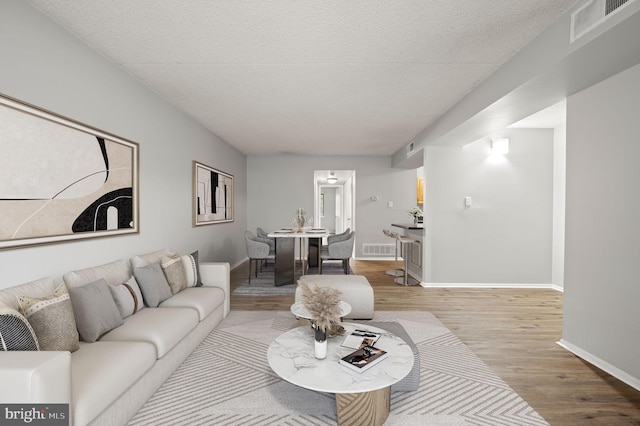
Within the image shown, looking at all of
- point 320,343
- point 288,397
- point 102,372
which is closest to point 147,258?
point 102,372

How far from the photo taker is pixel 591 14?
73.5 inches

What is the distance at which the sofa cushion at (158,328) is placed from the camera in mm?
2113

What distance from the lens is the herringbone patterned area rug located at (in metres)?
1.89

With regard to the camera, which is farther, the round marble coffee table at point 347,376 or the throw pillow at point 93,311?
the throw pillow at point 93,311

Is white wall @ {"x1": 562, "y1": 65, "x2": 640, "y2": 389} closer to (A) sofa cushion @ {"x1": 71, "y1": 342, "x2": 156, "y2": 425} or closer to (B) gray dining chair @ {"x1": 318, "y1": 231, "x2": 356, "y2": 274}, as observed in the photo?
(B) gray dining chair @ {"x1": 318, "y1": 231, "x2": 356, "y2": 274}

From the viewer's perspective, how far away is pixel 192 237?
14.8 feet

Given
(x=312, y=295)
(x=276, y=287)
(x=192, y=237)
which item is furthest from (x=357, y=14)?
(x=276, y=287)

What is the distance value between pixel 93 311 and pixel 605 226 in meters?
3.96

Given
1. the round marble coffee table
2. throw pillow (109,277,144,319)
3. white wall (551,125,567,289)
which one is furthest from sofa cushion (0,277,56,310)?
white wall (551,125,567,289)

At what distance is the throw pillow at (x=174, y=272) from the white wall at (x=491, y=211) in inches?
144

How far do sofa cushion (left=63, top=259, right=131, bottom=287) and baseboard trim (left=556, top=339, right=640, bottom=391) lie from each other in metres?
4.10

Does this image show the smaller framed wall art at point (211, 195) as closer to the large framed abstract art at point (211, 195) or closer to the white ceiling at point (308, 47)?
the large framed abstract art at point (211, 195)

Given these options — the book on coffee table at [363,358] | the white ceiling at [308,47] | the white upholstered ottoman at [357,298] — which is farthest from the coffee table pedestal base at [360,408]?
the white ceiling at [308,47]

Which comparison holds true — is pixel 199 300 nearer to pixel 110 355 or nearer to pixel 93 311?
pixel 93 311
